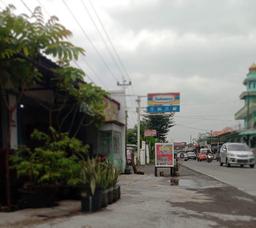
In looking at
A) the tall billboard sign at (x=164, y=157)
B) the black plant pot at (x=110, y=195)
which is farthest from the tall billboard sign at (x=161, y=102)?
the black plant pot at (x=110, y=195)

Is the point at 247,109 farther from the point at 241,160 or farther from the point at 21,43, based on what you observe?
the point at 21,43

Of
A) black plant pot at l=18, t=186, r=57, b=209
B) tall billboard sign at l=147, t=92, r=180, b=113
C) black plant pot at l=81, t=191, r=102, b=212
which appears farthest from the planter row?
tall billboard sign at l=147, t=92, r=180, b=113

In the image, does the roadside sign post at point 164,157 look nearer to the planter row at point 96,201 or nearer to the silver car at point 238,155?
the silver car at point 238,155

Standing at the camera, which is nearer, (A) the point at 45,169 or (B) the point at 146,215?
(B) the point at 146,215

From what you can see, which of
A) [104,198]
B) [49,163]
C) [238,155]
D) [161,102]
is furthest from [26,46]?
[161,102]

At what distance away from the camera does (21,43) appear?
977 cm

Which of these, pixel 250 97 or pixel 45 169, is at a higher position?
pixel 250 97

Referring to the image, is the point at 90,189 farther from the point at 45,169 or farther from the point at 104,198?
the point at 45,169

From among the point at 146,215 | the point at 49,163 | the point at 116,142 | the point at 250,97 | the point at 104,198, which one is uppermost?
the point at 250,97

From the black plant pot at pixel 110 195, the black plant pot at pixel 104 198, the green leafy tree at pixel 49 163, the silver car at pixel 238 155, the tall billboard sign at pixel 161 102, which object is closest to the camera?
the green leafy tree at pixel 49 163

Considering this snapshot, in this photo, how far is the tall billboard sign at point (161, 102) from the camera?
4519 cm

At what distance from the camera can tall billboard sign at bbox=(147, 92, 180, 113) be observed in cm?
4519

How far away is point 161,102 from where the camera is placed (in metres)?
45.5

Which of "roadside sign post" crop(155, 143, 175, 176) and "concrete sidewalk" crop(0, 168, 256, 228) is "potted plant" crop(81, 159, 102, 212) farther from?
"roadside sign post" crop(155, 143, 175, 176)
